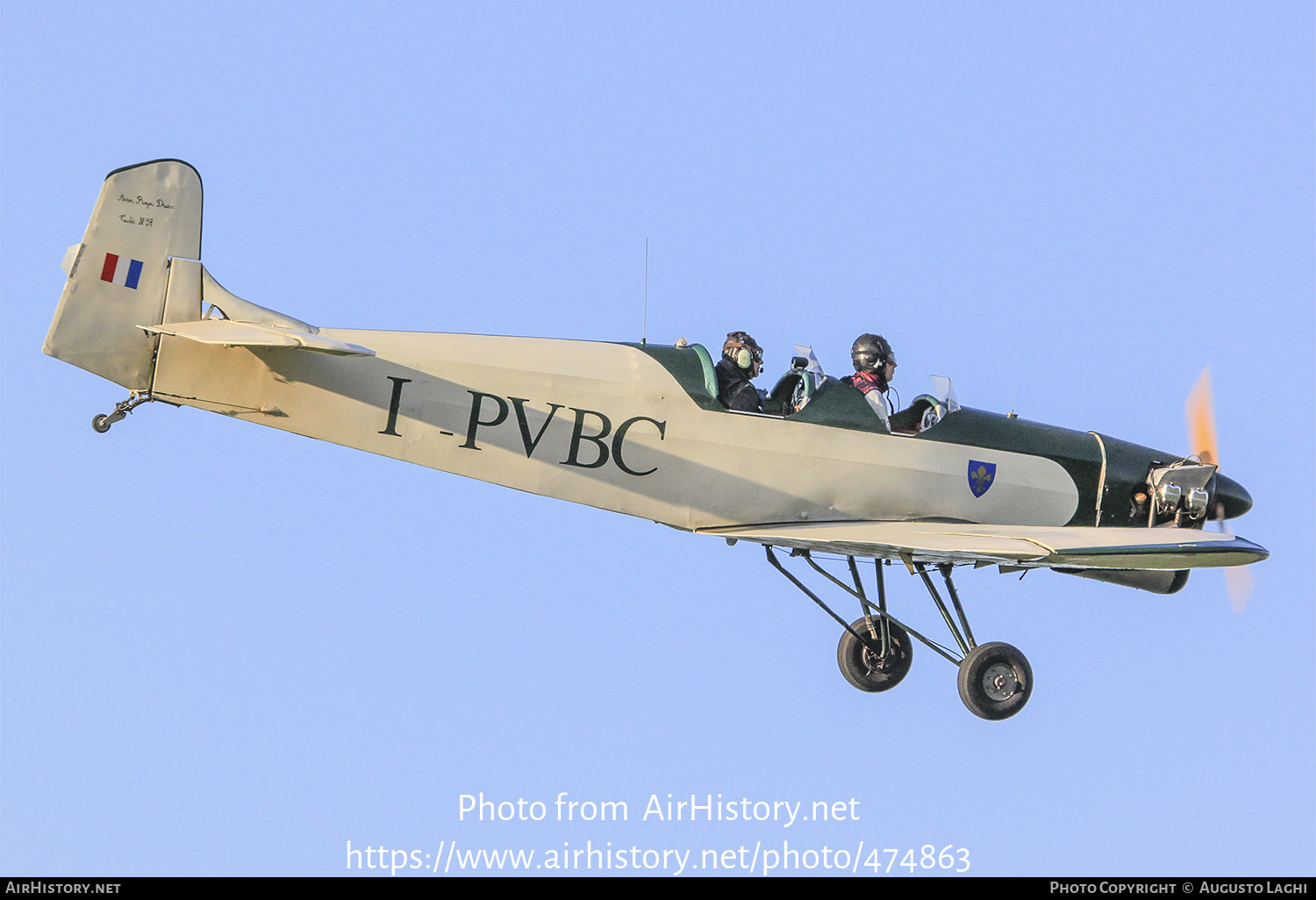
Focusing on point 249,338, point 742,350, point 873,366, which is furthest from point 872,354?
point 249,338

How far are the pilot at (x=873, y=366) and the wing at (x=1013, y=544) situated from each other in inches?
45.7

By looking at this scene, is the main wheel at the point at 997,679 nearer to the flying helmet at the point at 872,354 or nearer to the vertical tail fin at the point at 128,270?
the flying helmet at the point at 872,354

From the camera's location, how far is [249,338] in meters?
9.12

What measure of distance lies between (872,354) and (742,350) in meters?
1.25

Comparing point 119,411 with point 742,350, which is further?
point 742,350

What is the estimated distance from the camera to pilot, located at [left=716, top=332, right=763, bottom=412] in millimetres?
11227

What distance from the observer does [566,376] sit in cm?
1059

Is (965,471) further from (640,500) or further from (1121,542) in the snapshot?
→ (640,500)

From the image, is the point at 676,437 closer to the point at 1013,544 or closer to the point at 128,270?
the point at 1013,544

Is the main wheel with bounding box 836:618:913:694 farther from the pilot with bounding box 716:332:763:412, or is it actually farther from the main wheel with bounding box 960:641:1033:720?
the pilot with bounding box 716:332:763:412

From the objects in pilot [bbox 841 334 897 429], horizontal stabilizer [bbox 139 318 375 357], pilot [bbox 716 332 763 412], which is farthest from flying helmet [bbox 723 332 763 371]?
horizontal stabilizer [bbox 139 318 375 357]

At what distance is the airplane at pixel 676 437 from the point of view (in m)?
9.43

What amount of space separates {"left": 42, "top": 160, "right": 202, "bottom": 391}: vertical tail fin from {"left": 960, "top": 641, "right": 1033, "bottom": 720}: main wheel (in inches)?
248

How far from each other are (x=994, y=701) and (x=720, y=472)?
2789mm
